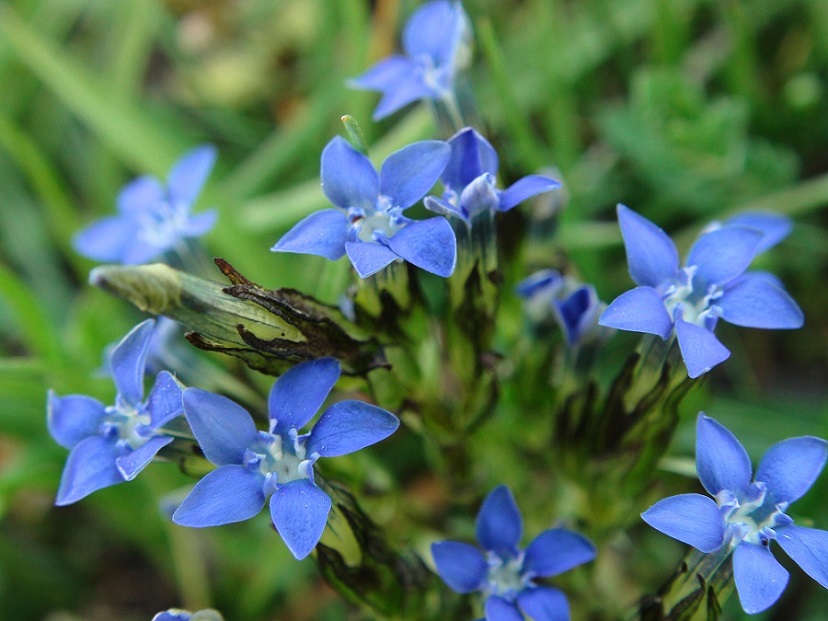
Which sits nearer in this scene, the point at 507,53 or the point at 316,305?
the point at 316,305

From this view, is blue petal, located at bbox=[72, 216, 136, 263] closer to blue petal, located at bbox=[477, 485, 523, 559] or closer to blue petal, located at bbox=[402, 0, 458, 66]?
blue petal, located at bbox=[402, 0, 458, 66]

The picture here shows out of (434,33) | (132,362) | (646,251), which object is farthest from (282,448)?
(434,33)

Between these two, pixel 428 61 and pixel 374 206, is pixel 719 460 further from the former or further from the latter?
pixel 428 61

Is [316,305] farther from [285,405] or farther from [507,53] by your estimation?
[507,53]

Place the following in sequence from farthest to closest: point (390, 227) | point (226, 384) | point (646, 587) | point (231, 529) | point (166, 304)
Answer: point (231, 529) → point (646, 587) → point (226, 384) → point (390, 227) → point (166, 304)

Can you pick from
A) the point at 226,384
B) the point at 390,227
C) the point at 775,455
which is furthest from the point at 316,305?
the point at 775,455

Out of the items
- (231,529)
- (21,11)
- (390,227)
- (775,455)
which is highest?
(21,11)

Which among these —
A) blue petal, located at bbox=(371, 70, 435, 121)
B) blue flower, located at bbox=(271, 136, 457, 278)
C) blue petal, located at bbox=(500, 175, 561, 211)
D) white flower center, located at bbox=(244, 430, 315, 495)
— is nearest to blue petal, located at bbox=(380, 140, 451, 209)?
blue flower, located at bbox=(271, 136, 457, 278)

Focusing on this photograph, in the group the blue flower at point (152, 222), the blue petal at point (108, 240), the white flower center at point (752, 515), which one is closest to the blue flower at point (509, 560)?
the white flower center at point (752, 515)
